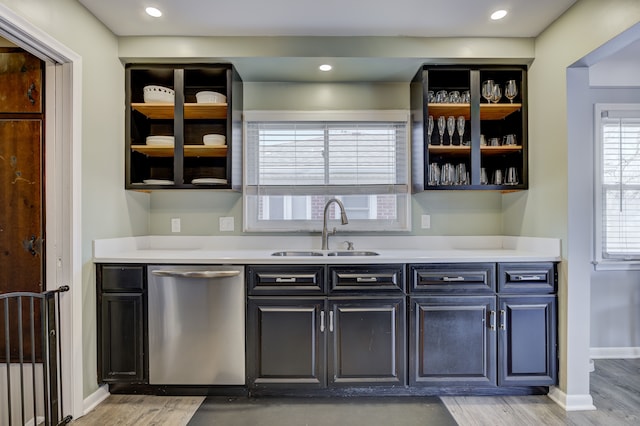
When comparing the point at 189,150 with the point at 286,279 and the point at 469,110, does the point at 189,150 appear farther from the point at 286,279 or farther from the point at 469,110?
the point at 469,110

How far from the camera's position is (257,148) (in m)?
2.95

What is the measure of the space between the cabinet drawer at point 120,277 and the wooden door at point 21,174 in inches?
12.5

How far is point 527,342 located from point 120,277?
2.66 metres

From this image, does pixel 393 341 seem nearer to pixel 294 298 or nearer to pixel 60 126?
pixel 294 298

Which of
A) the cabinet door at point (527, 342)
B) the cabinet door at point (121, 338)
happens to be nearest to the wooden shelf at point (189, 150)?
the cabinet door at point (121, 338)

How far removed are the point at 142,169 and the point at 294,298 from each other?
1627 mm

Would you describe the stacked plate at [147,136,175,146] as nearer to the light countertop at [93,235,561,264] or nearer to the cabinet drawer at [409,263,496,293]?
the light countertop at [93,235,561,264]

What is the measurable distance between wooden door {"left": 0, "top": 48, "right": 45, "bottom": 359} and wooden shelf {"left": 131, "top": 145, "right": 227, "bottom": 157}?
24.5 inches

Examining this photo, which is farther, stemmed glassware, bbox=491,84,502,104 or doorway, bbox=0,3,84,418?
stemmed glassware, bbox=491,84,502,104

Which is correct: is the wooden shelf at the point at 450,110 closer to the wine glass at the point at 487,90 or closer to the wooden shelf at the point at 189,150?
the wine glass at the point at 487,90

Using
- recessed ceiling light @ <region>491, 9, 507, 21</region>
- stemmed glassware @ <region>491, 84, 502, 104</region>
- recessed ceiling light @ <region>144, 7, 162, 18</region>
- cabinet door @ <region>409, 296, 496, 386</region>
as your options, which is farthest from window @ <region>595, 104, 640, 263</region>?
recessed ceiling light @ <region>144, 7, 162, 18</region>

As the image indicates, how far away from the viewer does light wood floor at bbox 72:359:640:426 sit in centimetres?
204

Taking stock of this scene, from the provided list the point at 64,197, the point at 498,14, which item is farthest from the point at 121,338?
the point at 498,14

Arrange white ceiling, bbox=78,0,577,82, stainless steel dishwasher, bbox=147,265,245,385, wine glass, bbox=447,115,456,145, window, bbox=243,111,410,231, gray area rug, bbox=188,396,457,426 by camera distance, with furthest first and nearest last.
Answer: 1. window, bbox=243,111,410,231
2. wine glass, bbox=447,115,456,145
3. stainless steel dishwasher, bbox=147,265,245,385
4. white ceiling, bbox=78,0,577,82
5. gray area rug, bbox=188,396,457,426
